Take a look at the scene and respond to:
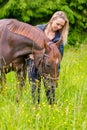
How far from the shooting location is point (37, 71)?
4.81m

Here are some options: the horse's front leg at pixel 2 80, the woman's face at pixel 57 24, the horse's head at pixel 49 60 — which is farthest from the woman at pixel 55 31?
the horse's front leg at pixel 2 80

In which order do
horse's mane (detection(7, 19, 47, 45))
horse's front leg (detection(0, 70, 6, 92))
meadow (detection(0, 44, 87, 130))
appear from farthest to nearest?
horse's front leg (detection(0, 70, 6, 92)) < horse's mane (detection(7, 19, 47, 45)) < meadow (detection(0, 44, 87, 130))

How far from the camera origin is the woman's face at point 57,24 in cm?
480

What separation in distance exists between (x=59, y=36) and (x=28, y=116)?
1.37m

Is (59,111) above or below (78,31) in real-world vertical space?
above

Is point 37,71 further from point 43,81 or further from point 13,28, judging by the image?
point 13,28

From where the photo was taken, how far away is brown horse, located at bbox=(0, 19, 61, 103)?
4.47 meters

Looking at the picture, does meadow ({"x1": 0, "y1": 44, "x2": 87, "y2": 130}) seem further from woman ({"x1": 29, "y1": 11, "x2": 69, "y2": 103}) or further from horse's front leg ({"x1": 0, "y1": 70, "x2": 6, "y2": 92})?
woman ({"x1": 29, "y1": 11, "x2": 69, "y2": 103})

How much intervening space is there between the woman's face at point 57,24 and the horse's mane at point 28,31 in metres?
0.25

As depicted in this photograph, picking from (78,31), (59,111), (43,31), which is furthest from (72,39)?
(59,111)

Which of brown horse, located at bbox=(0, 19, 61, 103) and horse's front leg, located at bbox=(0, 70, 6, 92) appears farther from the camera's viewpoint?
horse's front leg, located at bbox=(0, 70, 6, 92)

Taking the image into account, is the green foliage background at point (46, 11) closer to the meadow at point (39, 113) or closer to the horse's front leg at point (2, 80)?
the horse's front leg at point (2, 80)

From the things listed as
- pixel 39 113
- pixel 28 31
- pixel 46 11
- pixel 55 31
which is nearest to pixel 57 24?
pixel 55 31

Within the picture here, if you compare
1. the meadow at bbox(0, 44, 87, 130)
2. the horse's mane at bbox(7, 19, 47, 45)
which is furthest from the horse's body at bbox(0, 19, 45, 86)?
the meadow at bbox(0, 44, 87, 130)
